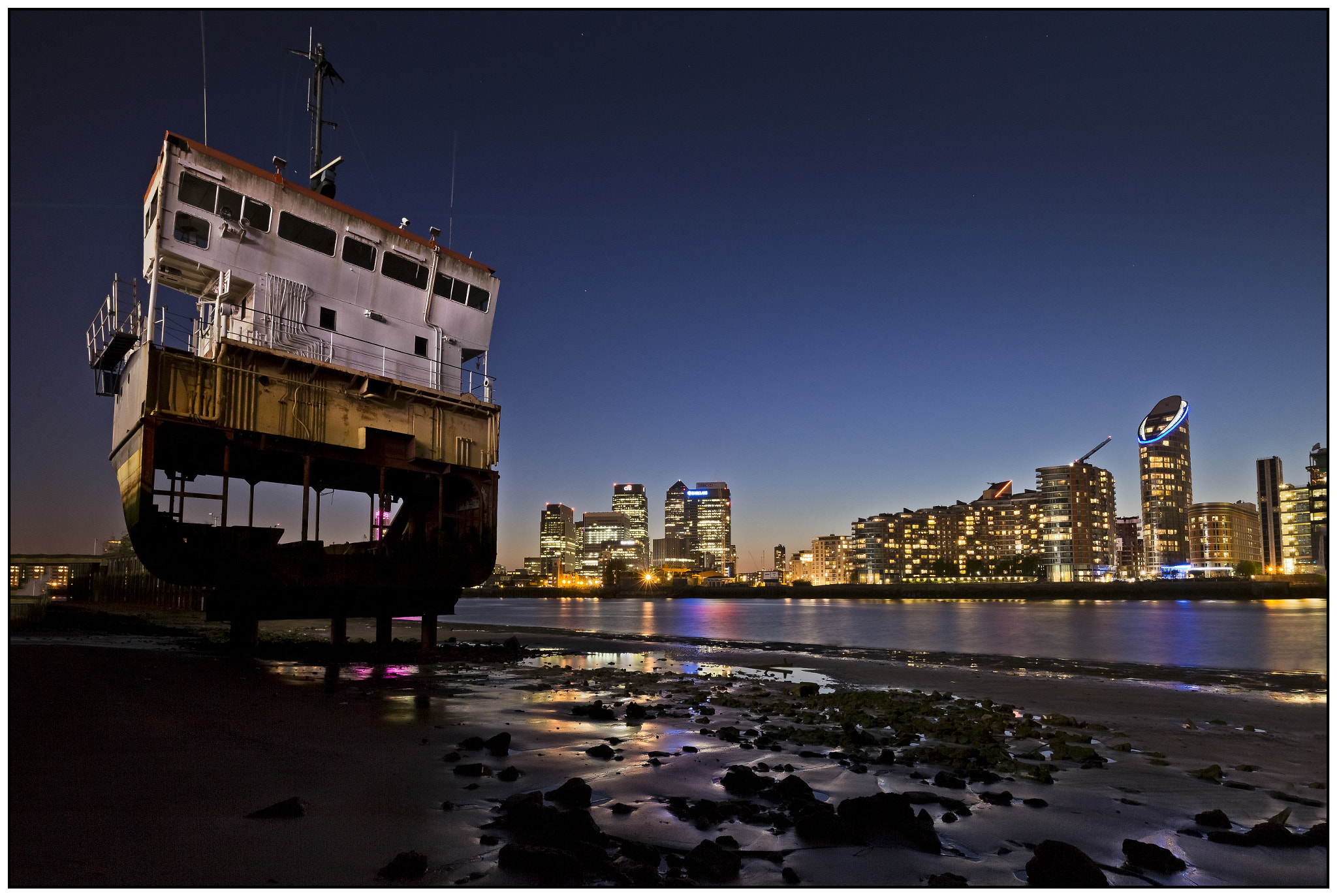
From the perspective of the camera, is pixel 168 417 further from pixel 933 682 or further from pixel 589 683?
pixel 933 682

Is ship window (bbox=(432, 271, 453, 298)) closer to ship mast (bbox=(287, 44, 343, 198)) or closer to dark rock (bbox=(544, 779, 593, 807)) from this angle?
ship mast (bbox=(287, 44, 343, 198))

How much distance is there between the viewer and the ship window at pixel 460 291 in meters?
24.4

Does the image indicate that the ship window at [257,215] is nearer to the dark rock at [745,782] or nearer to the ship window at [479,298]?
the ship window at [479,298]

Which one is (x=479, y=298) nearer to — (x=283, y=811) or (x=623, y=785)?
(x=623, y=785)

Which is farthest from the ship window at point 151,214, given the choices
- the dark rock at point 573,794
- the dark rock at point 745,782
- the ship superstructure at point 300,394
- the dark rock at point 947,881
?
the dark rock at point 947,881

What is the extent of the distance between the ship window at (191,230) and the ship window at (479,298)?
25.6ft

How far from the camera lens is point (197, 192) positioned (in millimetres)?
19000

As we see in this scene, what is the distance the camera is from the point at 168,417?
17.4 meters

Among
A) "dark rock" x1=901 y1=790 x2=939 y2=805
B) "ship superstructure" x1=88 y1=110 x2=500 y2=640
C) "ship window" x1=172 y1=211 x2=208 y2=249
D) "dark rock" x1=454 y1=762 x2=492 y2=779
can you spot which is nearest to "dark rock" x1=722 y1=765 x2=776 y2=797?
"dark rock" x1=901 y1=790 x2=939 y2=805

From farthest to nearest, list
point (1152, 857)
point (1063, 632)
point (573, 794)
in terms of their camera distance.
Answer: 1. point (1063, 632)
2. point (573, 794)
3. point (1152, 857)

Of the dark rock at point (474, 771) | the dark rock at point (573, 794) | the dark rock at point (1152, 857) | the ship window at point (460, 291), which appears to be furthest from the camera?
the ship window at point (460, 291)

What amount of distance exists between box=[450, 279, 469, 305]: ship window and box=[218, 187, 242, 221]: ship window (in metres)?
6.44

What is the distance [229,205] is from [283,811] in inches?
709

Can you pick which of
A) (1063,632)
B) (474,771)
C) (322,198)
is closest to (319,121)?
(322,198)
